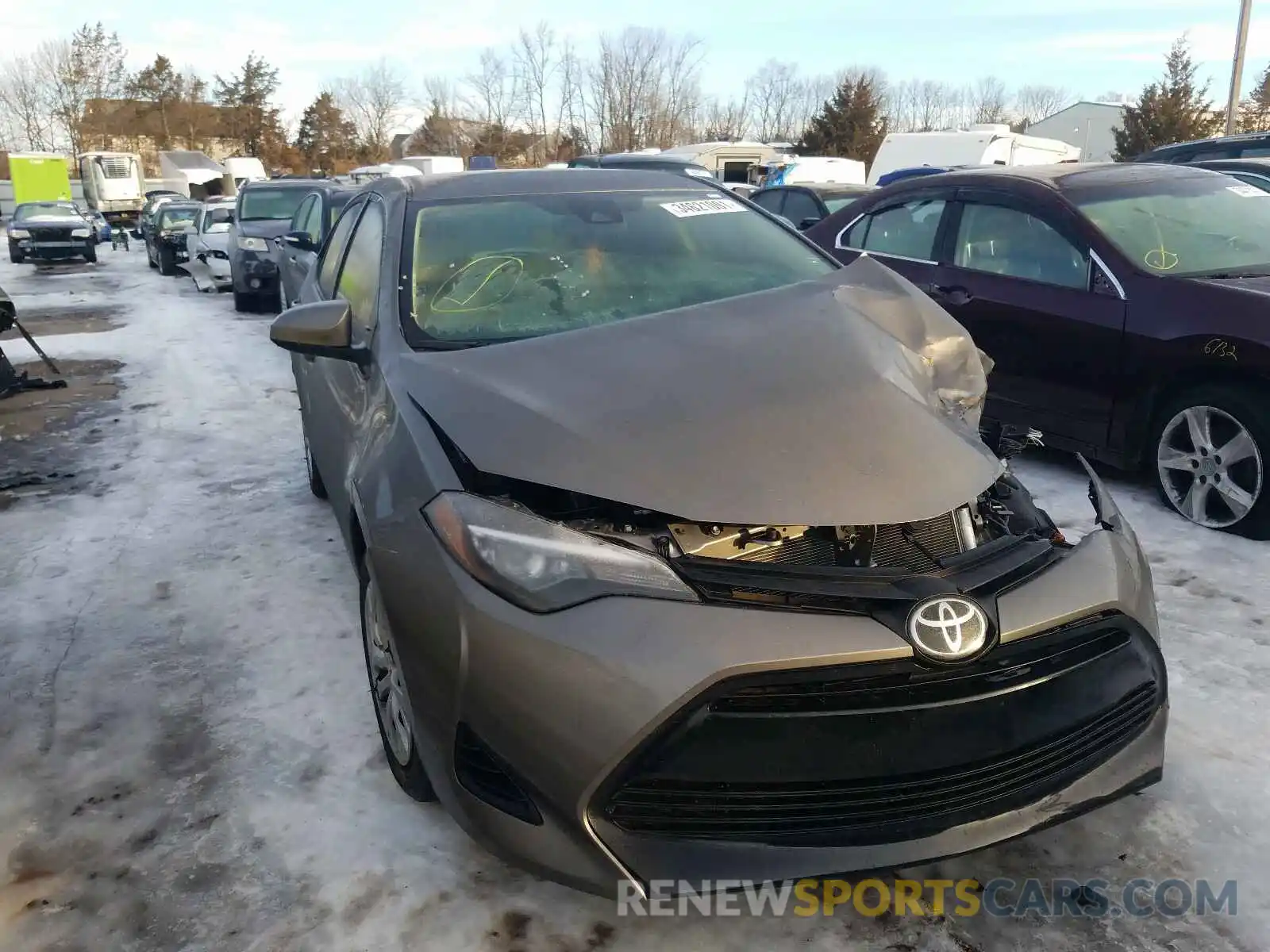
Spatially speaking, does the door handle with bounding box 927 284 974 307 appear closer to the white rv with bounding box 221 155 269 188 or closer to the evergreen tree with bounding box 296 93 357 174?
the white rv with bounding box 221 155 269 188

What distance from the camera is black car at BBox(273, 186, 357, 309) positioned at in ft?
24.1

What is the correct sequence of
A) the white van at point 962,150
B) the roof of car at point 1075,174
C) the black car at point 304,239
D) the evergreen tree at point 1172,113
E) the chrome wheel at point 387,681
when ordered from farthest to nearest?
the evergreen tree at point 1172,113, the white van at point 962,150, the black car at point 304,239, the roof of car at point 1075,174, the chrome wheel at point 387,681

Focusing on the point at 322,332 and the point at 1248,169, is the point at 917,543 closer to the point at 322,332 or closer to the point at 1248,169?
the point at 322,332

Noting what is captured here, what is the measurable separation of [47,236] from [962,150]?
21.4 metres

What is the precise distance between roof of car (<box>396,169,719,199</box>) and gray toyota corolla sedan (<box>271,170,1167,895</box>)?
101 cm

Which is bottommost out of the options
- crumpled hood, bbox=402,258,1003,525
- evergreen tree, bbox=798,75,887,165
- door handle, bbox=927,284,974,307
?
door handle, bbox=927,284,974,307

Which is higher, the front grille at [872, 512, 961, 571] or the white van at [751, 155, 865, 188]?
the white van at [751, 155, 865, 188]

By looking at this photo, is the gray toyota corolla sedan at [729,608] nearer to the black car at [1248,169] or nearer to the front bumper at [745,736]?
the front bumper at [745,736]

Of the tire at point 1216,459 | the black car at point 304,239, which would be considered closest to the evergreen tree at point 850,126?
the black car at point 304,239

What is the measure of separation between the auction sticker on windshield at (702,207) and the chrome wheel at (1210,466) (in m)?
2.31

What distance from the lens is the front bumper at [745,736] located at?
186cm

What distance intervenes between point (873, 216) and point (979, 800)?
197 inches

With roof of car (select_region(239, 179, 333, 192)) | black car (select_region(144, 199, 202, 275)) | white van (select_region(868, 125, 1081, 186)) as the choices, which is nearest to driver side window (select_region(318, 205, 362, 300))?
roof of car (select_region(239, 179, 333, 192))

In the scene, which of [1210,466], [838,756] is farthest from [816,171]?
[838,756]
